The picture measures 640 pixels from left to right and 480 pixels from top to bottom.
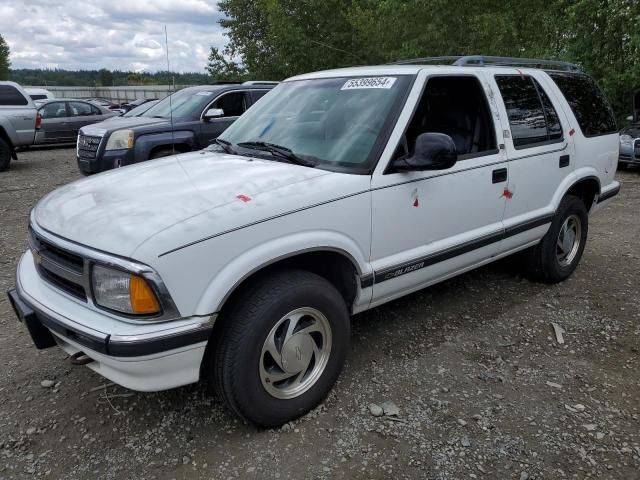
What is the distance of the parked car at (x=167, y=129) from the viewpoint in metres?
Answer: 7.55

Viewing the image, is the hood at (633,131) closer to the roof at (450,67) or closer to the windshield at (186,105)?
the roof at (450,67)

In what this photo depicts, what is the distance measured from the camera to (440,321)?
3.95 m

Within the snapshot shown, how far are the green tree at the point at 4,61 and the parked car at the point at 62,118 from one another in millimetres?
48030

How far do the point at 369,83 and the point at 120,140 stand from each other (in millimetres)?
5310

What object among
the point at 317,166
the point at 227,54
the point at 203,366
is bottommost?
the point at 203,366

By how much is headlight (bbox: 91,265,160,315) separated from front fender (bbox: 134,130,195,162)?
5.54m

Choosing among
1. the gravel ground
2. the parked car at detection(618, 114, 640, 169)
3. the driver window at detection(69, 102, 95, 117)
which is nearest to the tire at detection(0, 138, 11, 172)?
the driver window at detection(69, 102, 95, 117)

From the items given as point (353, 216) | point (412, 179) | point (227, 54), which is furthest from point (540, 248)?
point (227, 54)

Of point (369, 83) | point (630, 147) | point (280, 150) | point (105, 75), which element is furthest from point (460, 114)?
point (105, 75)

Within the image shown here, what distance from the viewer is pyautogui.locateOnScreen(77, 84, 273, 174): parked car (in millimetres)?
7555

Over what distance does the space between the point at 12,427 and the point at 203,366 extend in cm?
110

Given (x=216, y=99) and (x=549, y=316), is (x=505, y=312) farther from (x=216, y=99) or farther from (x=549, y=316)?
(x=216, y=99)

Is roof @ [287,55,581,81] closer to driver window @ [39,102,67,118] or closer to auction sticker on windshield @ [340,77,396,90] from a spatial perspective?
auction sticker on windshield @ [340,77,396,90]

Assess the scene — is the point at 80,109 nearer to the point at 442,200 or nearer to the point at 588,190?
the point at 588,190
